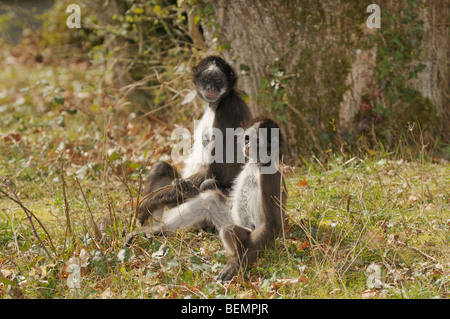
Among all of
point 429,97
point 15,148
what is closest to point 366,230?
point 429,97

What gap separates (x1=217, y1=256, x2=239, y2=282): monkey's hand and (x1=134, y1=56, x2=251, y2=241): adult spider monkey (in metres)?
1.12

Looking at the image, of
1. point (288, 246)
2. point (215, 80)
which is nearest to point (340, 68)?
point (215, 80)

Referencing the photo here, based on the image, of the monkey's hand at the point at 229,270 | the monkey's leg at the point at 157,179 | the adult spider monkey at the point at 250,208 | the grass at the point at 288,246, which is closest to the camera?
the grass at the point at 288,246

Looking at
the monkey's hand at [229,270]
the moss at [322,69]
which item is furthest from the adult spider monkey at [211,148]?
the moss at [322,69]

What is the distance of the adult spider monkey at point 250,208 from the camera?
13.3 feet

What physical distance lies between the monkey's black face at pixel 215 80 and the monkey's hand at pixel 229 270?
1.78 meters

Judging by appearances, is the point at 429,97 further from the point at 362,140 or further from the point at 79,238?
the point at 79,238

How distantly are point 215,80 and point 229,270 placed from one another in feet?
6.60

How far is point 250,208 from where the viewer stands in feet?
15.0

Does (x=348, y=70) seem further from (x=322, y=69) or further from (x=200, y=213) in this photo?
(x=200, y=213)

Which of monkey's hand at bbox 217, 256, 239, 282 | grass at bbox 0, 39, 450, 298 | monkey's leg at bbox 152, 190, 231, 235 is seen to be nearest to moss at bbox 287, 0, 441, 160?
grass at bbox 0, 39, 450, 298

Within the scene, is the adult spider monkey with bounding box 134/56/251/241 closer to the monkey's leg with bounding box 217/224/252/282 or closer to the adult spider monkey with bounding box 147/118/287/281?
the adult spider monkey with bounding box 147/118/287/281

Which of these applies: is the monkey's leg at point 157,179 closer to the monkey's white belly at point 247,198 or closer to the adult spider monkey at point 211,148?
the adult spider monkey at point 211,148

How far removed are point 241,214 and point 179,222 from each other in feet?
1.96
